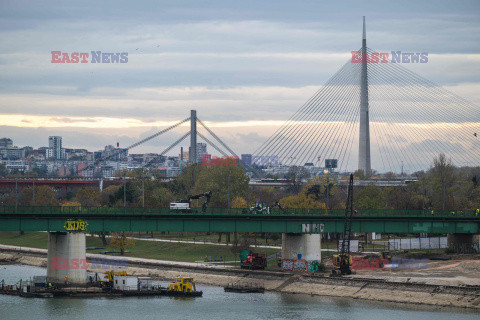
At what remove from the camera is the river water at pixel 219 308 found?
3017 inches

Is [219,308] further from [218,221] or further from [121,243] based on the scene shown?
[121,243]

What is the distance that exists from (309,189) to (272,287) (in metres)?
68.7

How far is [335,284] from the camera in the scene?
91.8 m

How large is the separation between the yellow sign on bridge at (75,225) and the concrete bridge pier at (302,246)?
79.6ft

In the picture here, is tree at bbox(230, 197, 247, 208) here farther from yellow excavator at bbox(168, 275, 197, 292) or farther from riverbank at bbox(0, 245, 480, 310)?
yellow excavator at bbox(168, 275, 197, 292)

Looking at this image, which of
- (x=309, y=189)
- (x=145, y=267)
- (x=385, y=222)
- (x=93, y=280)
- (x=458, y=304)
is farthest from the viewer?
(x=309, y=189)

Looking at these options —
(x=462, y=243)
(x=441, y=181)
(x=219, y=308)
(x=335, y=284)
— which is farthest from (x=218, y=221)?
(x=441, y=181)

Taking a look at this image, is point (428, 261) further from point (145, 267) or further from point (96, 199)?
point (96, 199)

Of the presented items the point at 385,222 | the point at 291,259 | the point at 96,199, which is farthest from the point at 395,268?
the point at 96,199

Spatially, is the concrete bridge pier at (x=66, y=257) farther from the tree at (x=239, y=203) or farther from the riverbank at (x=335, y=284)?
the tree at (x=239, y=203)

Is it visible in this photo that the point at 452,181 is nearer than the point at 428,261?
No

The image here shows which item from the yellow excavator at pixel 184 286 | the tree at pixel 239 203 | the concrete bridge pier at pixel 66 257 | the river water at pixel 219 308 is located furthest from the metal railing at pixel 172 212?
the tree at pixel 239 203

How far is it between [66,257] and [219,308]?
1841cm

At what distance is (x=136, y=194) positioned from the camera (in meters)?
169
